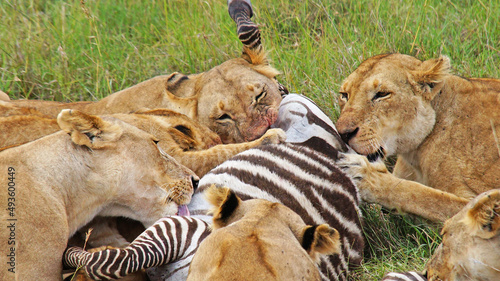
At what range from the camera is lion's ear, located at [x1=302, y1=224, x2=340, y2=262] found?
271 cm

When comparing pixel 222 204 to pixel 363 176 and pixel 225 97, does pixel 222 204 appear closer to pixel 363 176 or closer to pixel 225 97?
pixel 363 176

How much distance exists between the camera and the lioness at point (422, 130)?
4125 millimetres

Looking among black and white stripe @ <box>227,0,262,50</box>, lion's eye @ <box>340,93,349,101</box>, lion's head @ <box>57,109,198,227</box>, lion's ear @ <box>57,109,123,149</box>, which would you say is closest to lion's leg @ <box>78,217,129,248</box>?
lion's head @ <box>57,109,198,227</box>

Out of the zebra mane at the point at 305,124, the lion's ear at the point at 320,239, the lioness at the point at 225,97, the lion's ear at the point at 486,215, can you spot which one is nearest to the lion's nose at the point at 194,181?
the zebra mane at the point at 305,124

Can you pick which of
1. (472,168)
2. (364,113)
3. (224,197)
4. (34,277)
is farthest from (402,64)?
(34,277)

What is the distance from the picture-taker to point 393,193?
13.7 feet

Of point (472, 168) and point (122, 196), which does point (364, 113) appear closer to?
point (472, 168)

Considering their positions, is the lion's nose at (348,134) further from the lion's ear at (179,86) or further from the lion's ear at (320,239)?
the lion's ear at (320,239)

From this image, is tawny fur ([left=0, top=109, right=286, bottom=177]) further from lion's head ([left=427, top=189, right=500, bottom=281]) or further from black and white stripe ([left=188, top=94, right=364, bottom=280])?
lion's head ([left=427, top=189, right=500, bottom=281])

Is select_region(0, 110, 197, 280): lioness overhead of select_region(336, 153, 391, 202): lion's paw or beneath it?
overhead

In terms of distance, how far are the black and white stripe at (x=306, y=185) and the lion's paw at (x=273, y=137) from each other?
15 centimetres

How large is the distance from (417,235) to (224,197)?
177 cm

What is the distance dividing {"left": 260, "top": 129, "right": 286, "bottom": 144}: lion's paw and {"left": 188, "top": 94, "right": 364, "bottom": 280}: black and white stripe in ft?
0.50

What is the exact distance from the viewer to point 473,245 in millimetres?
2789
